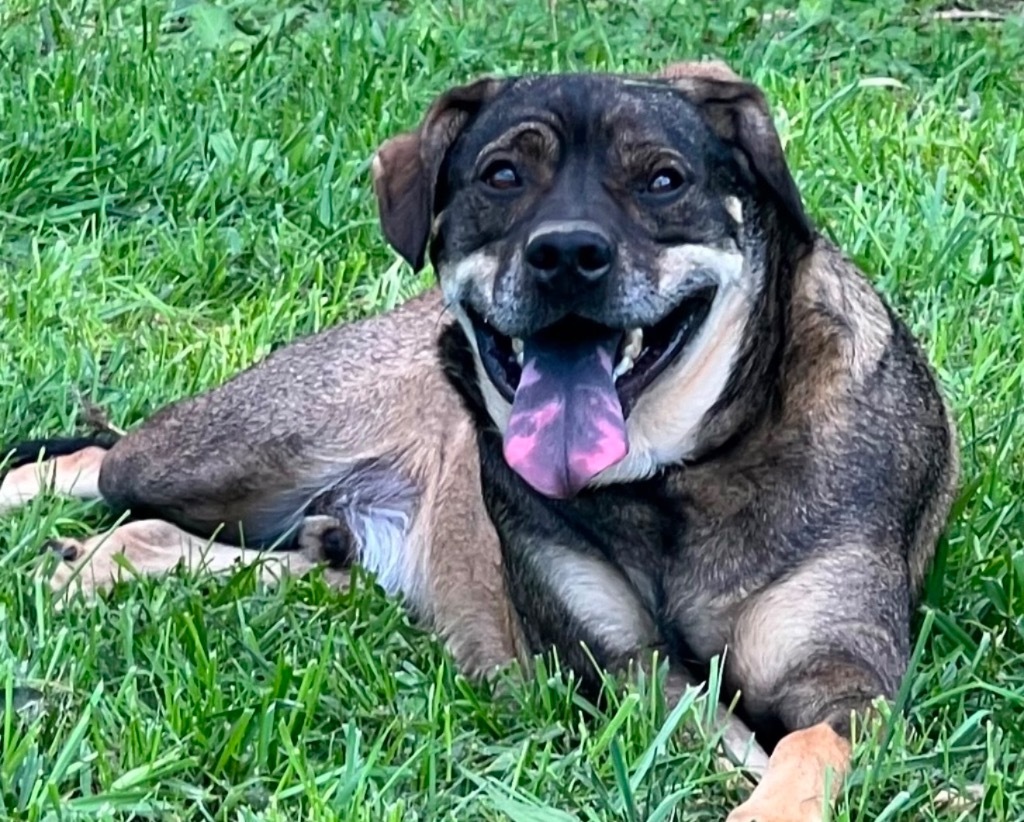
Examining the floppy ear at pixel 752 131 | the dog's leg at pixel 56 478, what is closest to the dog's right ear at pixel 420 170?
the floppy ear at pixel 752 131

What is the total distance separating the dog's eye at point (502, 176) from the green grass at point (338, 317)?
102 cm

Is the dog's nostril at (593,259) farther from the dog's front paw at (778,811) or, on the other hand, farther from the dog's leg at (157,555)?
the dog's leg at (157,555)

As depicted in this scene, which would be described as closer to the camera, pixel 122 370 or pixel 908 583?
pixel 908 583

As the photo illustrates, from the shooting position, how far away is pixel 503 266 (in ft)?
14.2

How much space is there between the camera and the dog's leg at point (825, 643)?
4125mm

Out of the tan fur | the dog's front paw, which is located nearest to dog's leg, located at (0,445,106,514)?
the tan fur

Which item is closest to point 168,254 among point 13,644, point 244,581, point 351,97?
point 351,97

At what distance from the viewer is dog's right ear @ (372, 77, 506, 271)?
4.56 meters

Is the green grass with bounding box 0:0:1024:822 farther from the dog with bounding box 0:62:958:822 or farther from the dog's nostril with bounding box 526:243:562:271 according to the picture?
the dog's nostril with bounding box 526:243:562:271

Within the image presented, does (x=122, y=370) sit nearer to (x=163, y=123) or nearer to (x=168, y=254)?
(x=168, y=254)

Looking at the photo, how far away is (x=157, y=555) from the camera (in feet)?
17.4

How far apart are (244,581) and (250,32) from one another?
4284 millimetres

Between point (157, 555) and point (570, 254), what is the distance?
1.67 m

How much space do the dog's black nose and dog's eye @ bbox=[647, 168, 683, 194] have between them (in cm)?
22
